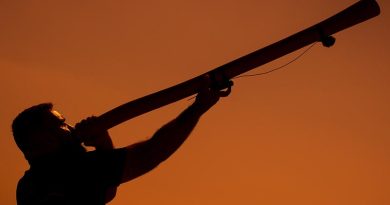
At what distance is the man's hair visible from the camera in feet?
3.54

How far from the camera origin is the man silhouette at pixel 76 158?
988mm

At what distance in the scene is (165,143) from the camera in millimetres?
1019

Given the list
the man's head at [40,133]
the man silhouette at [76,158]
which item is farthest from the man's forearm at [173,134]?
the man's head at [40,133]

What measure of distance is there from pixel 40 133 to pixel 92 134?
0.19 metres

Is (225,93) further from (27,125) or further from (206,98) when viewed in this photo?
(27,125)

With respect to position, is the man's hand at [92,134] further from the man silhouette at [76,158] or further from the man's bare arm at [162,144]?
the man's bare arm at [162,144]

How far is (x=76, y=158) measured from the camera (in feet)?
3.47

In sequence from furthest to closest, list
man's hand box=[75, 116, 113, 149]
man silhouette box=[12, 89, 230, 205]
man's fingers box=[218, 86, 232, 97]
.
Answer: man's hand box=[75, 116, 113, 149] < man's fingers box=[218, 86, 232, 97] < man silhouette box=[12, 89, 230, 205]

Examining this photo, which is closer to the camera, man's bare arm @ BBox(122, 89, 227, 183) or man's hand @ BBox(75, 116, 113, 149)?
man's bare arm @ BBox(122, 89, 227, 183)

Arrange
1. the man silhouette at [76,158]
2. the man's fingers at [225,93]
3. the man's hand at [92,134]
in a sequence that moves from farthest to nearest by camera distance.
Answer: the man's hand at [92,134] → the man's fingers at [225,93] → the man silhouette at [76,158]

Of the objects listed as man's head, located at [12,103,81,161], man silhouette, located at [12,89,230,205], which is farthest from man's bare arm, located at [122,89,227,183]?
man's head, located at [12,103,81,161]

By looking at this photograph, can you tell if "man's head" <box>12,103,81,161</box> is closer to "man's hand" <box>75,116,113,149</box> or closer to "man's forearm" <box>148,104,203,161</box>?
"man's hand" <box>75,116,113,149</box>

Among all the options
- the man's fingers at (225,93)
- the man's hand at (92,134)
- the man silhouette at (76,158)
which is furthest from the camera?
the man's hand at (92,134)

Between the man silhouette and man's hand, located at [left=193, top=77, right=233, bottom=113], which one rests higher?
man's hand, located at [left=193, top=77, right=233, bottom=113]
